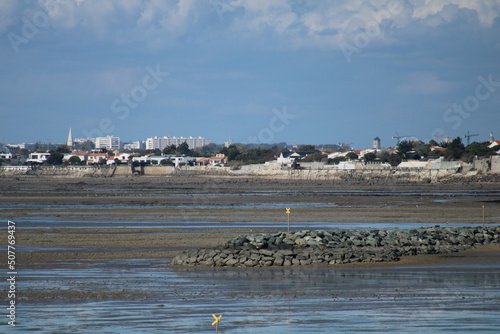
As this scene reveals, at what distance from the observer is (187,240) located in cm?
2539

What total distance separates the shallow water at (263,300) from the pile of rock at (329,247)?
0.96 meters

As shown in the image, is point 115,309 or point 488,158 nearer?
point 115,309

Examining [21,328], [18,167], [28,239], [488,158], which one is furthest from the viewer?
[18,167]

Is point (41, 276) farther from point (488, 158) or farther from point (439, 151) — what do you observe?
point (439, 151)

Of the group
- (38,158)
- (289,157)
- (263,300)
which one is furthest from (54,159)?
(263,300)

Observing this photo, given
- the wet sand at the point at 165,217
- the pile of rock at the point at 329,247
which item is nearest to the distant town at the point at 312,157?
the wet sand at the point at 165,217

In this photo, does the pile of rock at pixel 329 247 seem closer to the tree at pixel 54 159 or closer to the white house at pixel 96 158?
the tree at pixel 54 159

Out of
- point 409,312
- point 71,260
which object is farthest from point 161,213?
point 409,312

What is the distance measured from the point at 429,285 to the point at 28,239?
15226 millimetres

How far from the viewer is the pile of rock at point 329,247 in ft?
64.6

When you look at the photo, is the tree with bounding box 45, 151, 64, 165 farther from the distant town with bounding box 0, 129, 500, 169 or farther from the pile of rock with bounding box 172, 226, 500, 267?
the pile of rock with bounding box 172, 226, 500, 267

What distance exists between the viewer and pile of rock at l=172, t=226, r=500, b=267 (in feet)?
64.6

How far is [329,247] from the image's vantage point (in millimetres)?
21547

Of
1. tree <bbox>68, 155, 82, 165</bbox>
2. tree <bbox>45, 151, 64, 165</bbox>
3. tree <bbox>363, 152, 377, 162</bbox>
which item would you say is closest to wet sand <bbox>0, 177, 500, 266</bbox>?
tree <bbox>363, 152, 377, 162</bbox>
